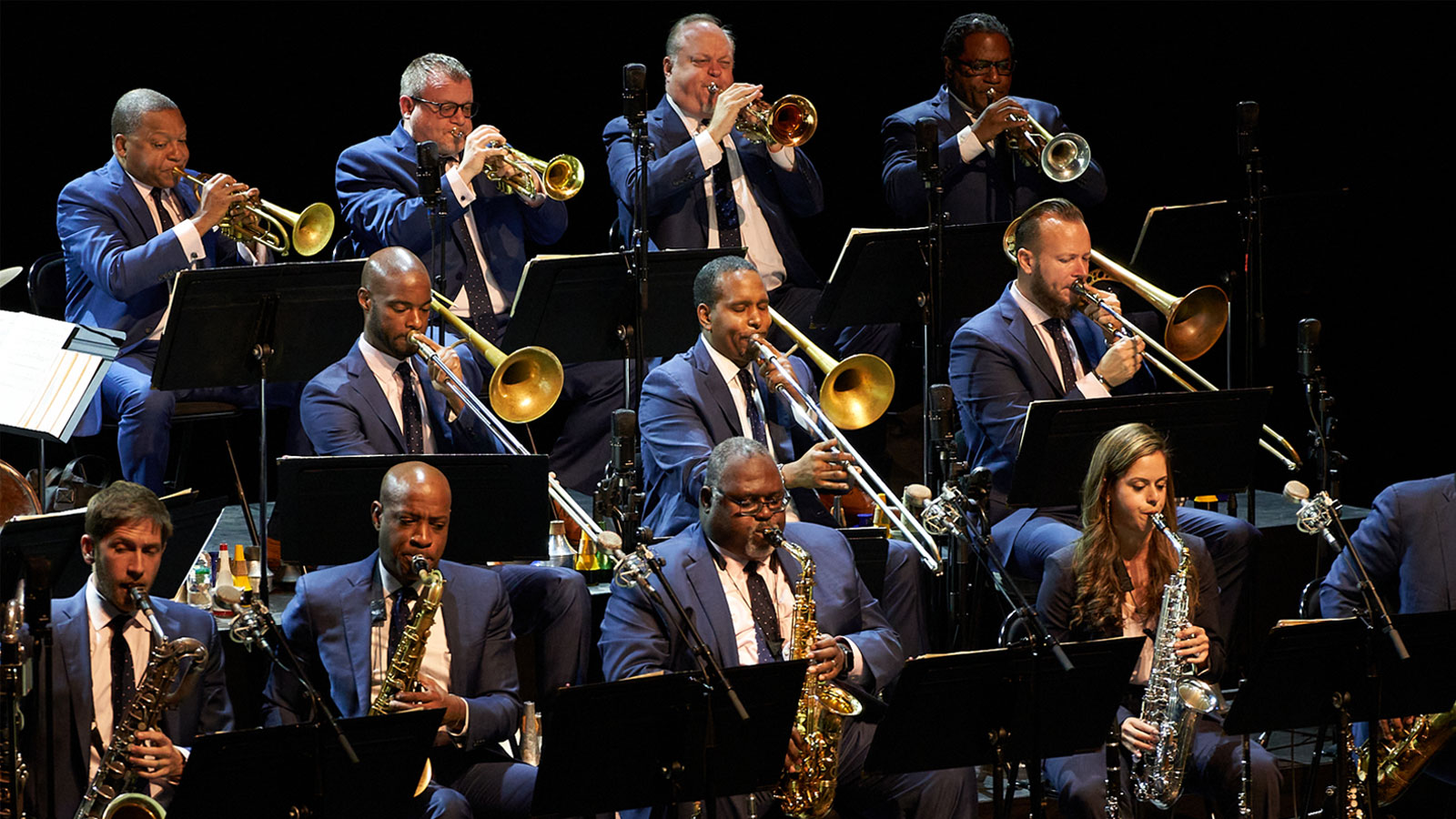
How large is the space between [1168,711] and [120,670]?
2.85m

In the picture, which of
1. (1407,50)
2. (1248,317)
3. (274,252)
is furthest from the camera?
(1407,50)

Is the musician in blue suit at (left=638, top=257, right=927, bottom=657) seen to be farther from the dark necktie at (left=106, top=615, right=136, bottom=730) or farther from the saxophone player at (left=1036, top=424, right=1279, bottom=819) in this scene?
the dark necktie at (left=106, top=615, right=136, bottom=730)

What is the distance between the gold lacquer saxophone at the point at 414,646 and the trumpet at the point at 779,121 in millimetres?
2851

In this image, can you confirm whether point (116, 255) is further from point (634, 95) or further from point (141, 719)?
point (141, 719)

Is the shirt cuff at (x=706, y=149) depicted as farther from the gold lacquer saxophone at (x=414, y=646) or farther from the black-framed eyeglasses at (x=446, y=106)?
the gold lacquer saxophone at (x=414, y=646)

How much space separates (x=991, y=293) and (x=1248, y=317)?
0.95 meters

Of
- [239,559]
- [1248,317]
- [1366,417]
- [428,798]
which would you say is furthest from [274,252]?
[1366,417]

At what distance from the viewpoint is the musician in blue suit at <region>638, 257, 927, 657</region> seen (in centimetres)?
582

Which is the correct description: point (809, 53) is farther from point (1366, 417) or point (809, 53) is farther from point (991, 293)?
point (1366, 417)

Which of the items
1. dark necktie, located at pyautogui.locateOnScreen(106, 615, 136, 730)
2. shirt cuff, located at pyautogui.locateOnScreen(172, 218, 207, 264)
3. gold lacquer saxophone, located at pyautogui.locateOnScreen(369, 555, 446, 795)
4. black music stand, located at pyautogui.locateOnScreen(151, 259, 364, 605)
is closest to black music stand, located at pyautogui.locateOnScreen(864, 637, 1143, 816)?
gold lacquer saxophone, located at pyautogui.locateOnScreen(369, 555, 446, 795)

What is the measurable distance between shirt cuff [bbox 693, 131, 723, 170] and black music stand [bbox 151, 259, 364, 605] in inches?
59.6

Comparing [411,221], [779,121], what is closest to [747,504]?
[411,221]

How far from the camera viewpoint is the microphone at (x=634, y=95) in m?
6.25

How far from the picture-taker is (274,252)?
7547 millimetres
